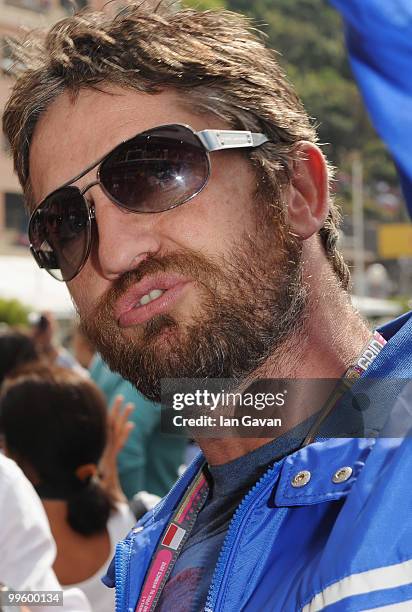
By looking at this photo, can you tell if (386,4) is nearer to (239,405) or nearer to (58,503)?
(239,405)

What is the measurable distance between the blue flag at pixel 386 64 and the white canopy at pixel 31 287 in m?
13.2

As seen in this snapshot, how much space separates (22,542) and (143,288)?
43.0 inches

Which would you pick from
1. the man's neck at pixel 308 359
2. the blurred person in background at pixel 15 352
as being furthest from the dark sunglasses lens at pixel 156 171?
the blurred person in background at pixel 15 352

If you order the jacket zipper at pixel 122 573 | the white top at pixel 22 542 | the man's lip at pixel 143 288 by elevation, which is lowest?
the white top at pixel 22 542

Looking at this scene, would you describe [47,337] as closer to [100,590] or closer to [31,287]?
[100,590]

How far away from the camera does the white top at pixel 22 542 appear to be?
2256 millimetres

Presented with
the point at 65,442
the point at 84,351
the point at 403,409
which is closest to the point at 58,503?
the point at 65,442

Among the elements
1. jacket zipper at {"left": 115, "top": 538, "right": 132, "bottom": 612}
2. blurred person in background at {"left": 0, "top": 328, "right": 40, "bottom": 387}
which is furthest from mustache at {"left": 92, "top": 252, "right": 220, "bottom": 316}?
blurred person in background at {"left": 0, "top": 328, "right": 40, "bottom": 387}

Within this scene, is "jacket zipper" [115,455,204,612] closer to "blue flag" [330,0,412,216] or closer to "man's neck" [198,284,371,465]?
"man's neck" [198,284,371,465]

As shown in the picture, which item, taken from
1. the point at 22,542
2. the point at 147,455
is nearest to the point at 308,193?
the point at 22,542

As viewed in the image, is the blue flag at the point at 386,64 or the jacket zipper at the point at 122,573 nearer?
the blue flag at the point at 386,64

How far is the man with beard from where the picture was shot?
56.7 inches

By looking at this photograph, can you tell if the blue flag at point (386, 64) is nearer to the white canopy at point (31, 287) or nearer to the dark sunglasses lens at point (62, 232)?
the dark sunglasses lens at point (62, 232)

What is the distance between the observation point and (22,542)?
2287mm
